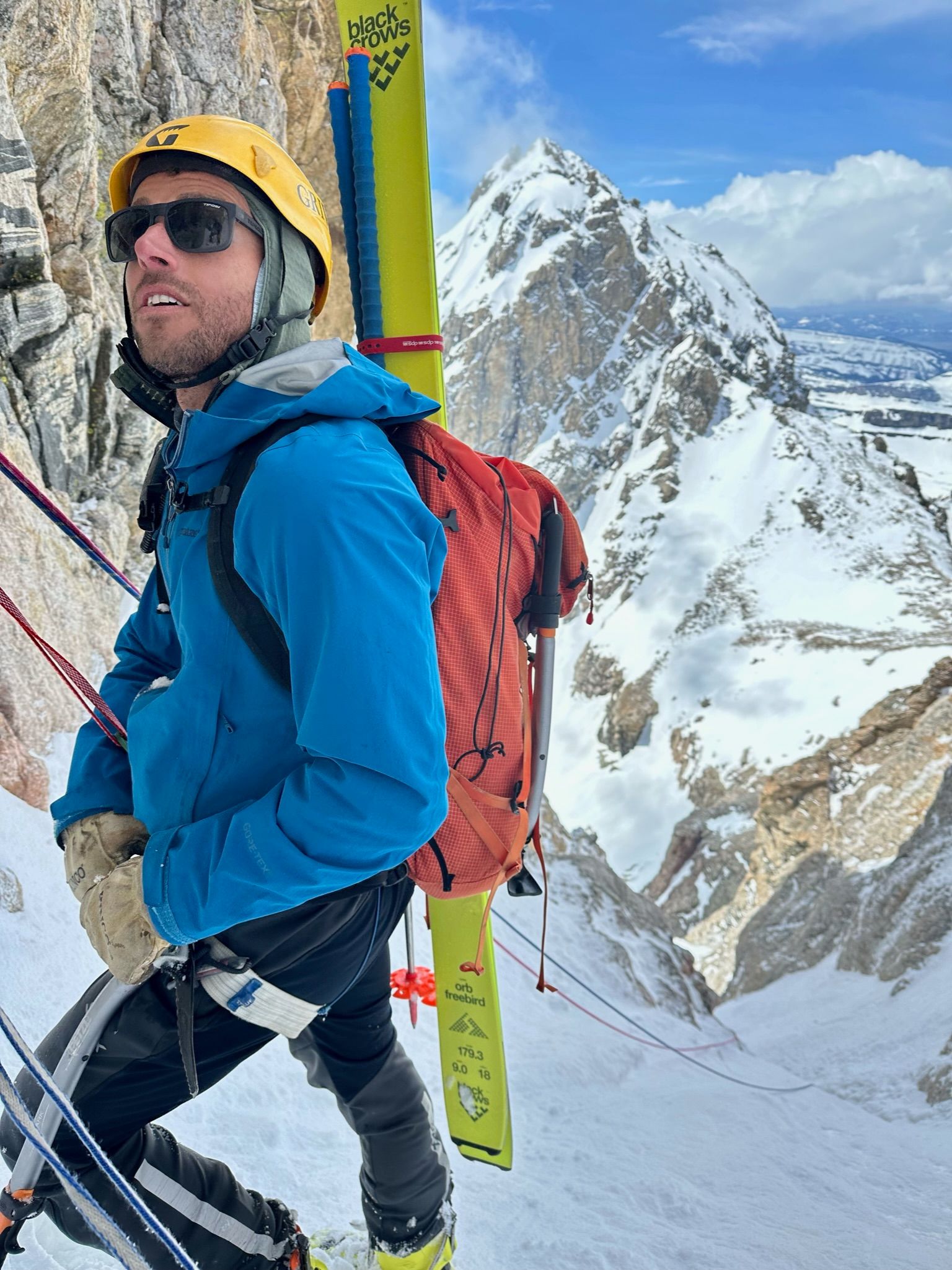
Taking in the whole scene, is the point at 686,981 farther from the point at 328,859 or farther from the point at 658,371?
the point at 658,371

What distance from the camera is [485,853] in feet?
8.49

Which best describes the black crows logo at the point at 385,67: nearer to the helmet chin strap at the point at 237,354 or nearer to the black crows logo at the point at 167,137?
the black crows logo at the point at 167,137

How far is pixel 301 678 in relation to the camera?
169cm

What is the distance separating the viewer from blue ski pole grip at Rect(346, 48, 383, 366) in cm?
433

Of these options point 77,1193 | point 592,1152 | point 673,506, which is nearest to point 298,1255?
point 77,1193

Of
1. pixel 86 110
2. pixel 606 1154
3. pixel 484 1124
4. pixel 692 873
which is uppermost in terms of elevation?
pixel 86 110

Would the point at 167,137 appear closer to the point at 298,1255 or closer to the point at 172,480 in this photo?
the point at 172,480

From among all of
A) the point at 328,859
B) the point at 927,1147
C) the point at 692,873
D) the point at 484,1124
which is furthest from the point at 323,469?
the point at 692,873

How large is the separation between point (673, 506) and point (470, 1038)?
340 feet

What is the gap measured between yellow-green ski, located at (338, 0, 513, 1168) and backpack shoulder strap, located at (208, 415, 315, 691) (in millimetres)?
2299

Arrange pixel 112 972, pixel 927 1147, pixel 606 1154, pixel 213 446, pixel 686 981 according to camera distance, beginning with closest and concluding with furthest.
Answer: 1. pixel 213 446
2. pixel 112 972
3. pixel 606 1154
4. pixel 927 1147
5. pixel 686 981

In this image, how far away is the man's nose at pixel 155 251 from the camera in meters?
2.03

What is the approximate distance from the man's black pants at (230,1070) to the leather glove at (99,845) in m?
0.31

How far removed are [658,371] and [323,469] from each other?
469 feet
